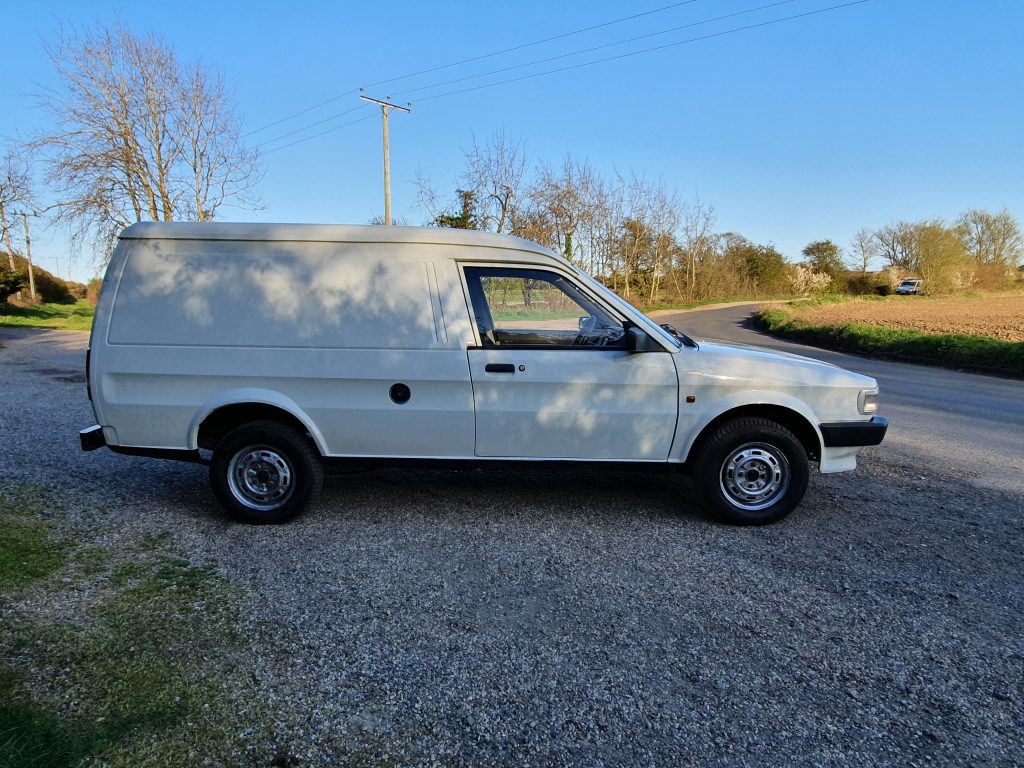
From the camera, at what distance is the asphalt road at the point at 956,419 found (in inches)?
244

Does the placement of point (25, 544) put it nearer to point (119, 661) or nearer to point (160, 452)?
point (160, 452)

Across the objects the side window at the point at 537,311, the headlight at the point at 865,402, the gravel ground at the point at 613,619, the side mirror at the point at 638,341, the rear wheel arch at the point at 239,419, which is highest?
the side window at the point at 537,311

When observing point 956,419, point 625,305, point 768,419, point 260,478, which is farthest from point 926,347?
point 260,478

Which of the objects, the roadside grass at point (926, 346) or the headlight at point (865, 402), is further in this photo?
the roadside grass at point (926, 346)

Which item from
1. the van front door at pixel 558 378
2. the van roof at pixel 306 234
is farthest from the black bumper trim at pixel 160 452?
the van front door at pixel 558 378

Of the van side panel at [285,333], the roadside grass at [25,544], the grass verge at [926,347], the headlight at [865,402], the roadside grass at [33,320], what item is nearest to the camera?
the roadside grass at [25,544]

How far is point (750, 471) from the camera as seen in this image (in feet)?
14.2

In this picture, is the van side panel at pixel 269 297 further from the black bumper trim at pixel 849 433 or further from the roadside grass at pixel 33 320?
the roadside grass at pixel 33 320

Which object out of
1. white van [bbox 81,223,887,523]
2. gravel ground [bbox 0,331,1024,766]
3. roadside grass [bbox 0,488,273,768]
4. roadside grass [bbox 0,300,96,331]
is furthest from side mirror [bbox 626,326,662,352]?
roadside grass [bbox 0,300,96,331]

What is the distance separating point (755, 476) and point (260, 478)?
11.4ft

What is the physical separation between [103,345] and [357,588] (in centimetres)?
249

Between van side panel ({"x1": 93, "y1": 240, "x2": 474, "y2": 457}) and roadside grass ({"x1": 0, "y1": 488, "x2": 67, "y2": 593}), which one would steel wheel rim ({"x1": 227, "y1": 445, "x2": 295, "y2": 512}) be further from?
roadside grass ({"x1": 0, "y1": 488, "x2": 67, "y2": 593})

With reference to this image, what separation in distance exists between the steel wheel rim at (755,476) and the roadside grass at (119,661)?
318cm

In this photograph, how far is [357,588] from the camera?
3443 mm
